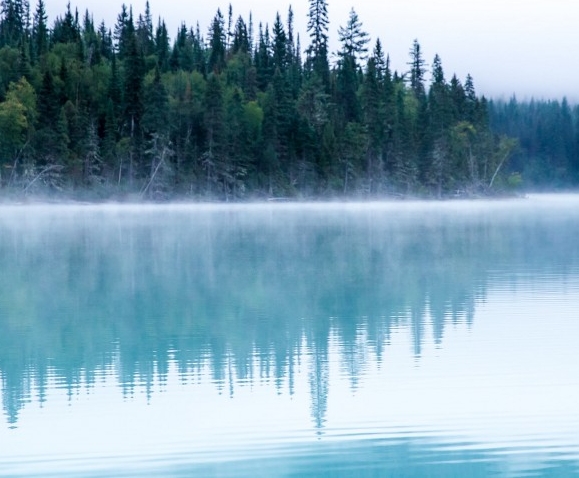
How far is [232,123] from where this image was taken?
8369 centimetres

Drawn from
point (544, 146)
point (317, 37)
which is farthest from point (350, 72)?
point (544, 146)

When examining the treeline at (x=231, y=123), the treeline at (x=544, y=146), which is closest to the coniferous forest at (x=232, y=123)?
the treeline at (x=231, y=123)

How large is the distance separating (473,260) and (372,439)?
16963 millimetres

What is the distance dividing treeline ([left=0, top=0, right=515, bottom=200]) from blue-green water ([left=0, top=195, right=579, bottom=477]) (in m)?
55.5

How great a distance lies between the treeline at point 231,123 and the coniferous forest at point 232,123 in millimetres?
125

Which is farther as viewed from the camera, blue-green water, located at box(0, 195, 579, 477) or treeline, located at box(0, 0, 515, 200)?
treeline, located at box(0, 0, 515, 200)

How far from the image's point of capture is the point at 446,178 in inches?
3841

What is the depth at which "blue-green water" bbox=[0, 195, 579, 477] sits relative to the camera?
7.84 m

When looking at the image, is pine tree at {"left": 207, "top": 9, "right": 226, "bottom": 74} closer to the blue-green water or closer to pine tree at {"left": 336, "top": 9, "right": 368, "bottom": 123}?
pine tree at {"left": 336, "top": 9, "right": 368, "bottom": 123}

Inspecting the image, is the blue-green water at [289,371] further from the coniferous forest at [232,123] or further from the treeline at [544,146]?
the treeline at [544,146]

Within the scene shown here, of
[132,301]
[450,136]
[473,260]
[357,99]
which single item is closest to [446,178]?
[450,136]

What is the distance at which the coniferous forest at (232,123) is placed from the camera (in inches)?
3034

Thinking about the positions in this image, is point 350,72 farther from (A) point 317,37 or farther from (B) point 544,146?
(B) point 544,146

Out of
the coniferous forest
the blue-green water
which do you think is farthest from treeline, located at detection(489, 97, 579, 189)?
the blue-green water
